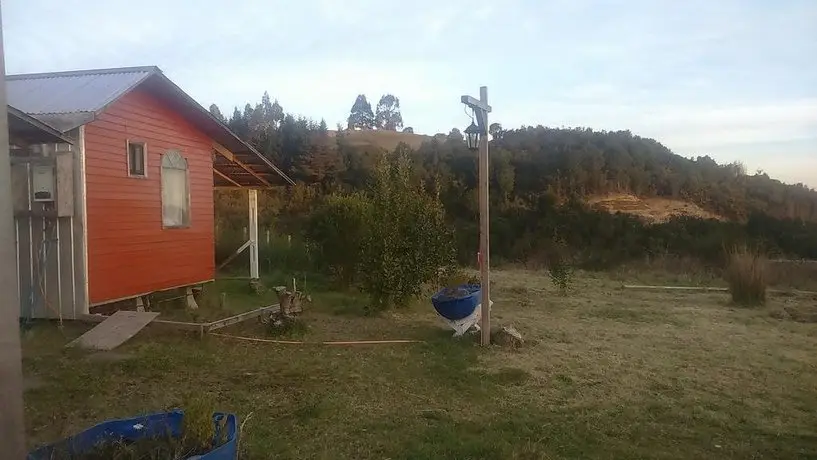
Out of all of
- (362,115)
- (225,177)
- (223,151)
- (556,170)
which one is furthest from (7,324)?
(362,115)

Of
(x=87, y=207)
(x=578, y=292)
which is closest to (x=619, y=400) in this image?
(x=87, y=207)

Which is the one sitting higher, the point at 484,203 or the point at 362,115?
the point at 362,115

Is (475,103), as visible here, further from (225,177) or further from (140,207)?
(225,177)

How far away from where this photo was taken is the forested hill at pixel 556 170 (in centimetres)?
3070

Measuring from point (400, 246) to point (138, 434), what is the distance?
7138mm

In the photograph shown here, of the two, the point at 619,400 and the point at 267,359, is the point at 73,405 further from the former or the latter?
the point at 619,400

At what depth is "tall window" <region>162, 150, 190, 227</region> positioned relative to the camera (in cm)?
1029

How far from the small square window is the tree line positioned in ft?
35.0

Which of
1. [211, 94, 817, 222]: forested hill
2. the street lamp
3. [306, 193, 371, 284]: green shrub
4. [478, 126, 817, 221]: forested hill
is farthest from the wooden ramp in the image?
[478, 126, 817, 221]: forested hill

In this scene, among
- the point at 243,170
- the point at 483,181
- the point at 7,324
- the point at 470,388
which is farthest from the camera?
the point at 243,170

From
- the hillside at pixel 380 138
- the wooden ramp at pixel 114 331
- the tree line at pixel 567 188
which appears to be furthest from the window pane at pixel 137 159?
the hillside at pixel 380 138

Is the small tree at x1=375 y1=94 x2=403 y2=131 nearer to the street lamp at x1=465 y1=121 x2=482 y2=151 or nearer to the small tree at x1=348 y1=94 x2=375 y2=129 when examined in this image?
the small tree at x1=348 y1=94 x2=375 y2=129

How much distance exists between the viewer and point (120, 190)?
915 centimetres

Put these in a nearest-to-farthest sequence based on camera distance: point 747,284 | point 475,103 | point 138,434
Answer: point 138,434 < point 475,103 < point 747,284
